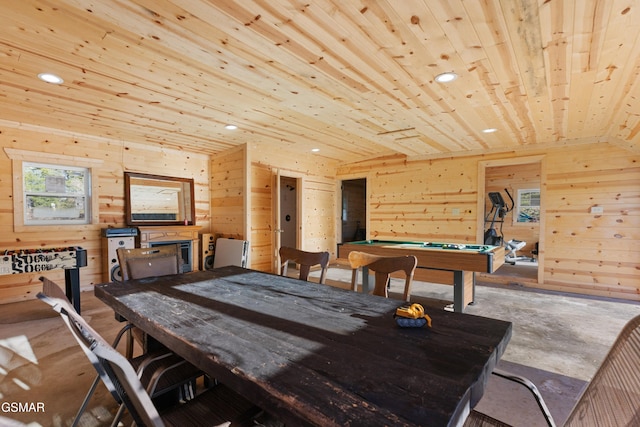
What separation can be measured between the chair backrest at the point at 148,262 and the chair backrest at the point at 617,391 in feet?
8.91

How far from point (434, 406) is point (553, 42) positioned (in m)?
2.42

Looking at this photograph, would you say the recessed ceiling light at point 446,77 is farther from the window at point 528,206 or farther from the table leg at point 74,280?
the window at point 528,206

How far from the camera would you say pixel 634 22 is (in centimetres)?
176

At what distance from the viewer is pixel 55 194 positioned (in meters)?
4.43

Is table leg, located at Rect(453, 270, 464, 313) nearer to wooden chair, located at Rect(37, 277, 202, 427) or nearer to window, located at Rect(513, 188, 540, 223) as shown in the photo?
wooden chair, located at Rect(37, 277, 202, 427)

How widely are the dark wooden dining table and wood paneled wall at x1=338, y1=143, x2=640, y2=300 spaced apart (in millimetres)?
4630

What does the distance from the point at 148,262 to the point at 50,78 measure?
1947 mm

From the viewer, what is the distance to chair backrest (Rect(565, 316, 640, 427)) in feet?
2.37

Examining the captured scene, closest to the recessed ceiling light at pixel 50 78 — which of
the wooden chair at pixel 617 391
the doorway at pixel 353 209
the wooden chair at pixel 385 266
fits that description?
the wooden chair at pixel 385 266

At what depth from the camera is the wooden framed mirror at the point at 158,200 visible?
5020mm

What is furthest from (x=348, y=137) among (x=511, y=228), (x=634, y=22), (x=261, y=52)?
(x=511, y=228)

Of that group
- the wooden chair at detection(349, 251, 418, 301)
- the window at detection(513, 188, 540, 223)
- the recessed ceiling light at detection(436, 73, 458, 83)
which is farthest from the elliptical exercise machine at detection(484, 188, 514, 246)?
the wooden chair at detection(349, 251, 418, 301)

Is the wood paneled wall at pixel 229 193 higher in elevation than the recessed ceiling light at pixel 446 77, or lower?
lower

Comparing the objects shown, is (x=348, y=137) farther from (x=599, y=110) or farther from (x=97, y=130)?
(x=97, y=130)
